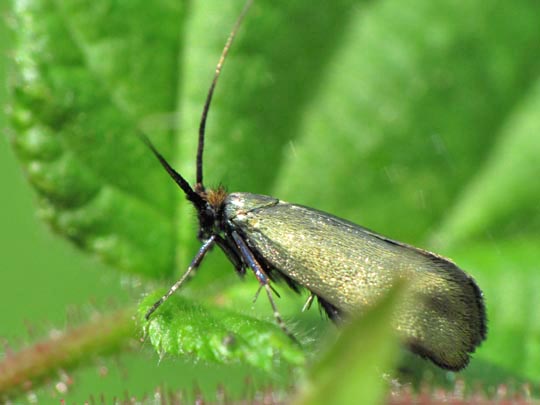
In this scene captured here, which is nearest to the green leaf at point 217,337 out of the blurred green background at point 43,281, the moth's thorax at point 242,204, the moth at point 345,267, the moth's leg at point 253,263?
the moth at point 345,267

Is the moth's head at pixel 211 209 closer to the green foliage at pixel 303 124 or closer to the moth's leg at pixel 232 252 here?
the moth's leg at pixel 232 252

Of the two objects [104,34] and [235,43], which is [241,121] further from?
[104,34]

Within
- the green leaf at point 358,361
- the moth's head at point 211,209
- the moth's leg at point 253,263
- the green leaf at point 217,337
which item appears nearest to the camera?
the green leaf at point 358,361

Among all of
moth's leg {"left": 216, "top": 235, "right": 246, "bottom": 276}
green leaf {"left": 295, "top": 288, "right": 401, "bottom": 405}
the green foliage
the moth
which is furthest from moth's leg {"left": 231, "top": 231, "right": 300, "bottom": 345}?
green leaf {"left": 295, "top": 288, "right": 401, "bottom": 405}

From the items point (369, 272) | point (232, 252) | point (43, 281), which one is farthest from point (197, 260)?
point (43, 281)

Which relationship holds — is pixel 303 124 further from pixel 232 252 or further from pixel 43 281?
pixel 43 281

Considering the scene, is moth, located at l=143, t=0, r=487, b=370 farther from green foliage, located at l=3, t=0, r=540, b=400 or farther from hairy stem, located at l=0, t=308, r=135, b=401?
hairy stem, located at l=0, t=308, r=135, b=401
